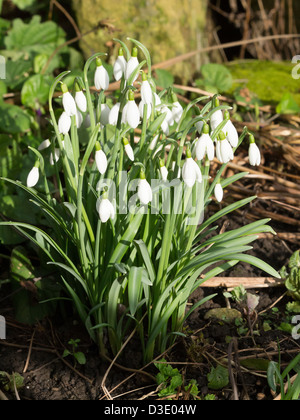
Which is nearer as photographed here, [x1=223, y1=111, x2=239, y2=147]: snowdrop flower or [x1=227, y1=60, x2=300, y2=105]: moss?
[x1=223, y1=111, x2=239, y2=147]: snowdrop flower

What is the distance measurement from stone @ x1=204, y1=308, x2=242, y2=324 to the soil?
3cm

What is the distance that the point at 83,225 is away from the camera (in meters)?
1.84

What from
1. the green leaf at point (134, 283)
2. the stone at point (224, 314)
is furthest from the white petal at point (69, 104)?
the stone at point (224, 314)

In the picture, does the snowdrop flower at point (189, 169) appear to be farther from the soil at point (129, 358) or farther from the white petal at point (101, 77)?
the soil at point (129, 358)

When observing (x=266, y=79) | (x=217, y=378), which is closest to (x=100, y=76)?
(x=217, y=378)

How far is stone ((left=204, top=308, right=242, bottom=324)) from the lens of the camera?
218 cm

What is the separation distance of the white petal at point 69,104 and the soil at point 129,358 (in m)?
0.87

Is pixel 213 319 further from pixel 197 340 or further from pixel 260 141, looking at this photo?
pixel 260 141

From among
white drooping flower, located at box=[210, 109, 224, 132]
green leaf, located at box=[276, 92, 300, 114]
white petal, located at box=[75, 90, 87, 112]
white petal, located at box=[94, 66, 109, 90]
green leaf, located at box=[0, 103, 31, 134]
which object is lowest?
green leaf, located at box=[276, 92, 300, 114]

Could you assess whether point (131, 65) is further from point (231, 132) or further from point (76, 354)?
point (76, 354)

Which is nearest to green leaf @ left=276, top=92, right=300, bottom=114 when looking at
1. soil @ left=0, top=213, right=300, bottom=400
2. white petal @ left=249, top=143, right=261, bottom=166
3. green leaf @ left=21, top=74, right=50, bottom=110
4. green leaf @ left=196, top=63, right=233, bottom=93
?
green leaf @ left=196, top=63, right=233, bottom=93

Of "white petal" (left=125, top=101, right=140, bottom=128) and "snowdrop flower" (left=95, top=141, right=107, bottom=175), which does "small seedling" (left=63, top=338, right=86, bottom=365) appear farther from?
"white petal" (left=125, top=101, right=140, bottom=128)

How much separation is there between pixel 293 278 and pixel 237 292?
24cm

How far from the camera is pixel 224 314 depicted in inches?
86.4
